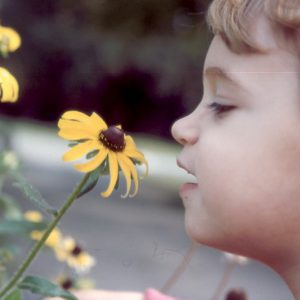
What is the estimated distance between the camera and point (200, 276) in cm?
348

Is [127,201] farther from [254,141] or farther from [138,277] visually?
[254,141]

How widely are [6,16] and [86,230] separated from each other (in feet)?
8.09

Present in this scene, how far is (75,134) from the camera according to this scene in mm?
719

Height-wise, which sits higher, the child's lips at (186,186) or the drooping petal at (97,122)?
the drooping petal at (97,122)

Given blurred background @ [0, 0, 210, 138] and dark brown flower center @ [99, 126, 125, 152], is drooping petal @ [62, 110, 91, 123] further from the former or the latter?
blurred background @ [0, 0, 210, 138]

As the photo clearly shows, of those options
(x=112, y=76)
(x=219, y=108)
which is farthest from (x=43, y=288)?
(x=112, y=76)

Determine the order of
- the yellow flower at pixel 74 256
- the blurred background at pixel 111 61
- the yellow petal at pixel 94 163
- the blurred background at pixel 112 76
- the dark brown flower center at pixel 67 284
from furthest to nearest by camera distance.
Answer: the blurred background at pixel 111 61, the blurred background at pixel 112 76, the yellow flower at pixel 74 256, the dark brown flower center at pixel 67 284, the yellow petal at pixel 94 163

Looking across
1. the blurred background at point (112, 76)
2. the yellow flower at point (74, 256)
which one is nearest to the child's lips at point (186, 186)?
the yellow flower at point (74, 256)

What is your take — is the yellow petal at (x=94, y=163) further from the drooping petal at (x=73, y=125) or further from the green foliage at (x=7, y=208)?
the green foliage at (x=7, y=208)

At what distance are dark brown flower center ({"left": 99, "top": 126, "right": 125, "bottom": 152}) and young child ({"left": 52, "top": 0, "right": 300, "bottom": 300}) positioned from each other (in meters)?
0.06

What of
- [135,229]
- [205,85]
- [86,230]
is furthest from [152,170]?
[205,85]

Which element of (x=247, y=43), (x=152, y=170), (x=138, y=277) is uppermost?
(x=247, y=43)

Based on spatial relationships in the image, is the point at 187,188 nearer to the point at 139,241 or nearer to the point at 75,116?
the point at 75,116

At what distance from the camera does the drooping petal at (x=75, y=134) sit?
0.71 m
